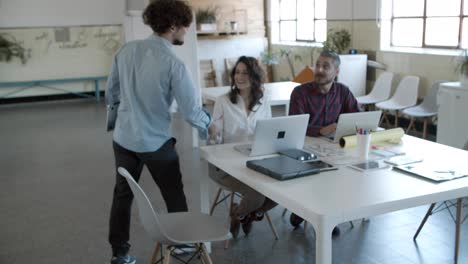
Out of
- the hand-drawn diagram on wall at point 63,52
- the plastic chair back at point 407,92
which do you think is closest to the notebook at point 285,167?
the plastic chair back at point 407,92

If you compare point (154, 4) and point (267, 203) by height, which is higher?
point (154, 4)

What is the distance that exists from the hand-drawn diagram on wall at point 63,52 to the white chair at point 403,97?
6.50m

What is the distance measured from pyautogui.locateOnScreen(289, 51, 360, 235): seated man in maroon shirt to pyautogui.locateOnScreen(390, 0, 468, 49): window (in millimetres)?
3501

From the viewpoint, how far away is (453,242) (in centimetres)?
330

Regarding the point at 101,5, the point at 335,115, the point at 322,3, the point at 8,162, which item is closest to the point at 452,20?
the point at 322,3

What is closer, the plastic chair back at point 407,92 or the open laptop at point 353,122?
the open laptop at point 353,122

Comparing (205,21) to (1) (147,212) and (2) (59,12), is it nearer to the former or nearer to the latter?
(2) (59,12)

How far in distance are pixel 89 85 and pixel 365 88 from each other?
6.19 meters

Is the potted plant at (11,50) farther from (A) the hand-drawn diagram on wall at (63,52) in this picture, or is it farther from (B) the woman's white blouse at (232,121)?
(B) the woman's white blouse at (232,121)

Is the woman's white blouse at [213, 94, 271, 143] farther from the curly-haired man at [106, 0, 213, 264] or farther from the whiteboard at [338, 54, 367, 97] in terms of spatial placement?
the whiteboard at [338, 54, 367, 97]

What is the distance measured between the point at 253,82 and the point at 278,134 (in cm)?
71

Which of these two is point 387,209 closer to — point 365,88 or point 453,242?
point 453,242

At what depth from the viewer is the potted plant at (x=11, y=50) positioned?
10125 millimetres

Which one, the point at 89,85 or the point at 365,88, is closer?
the point at 365,88
